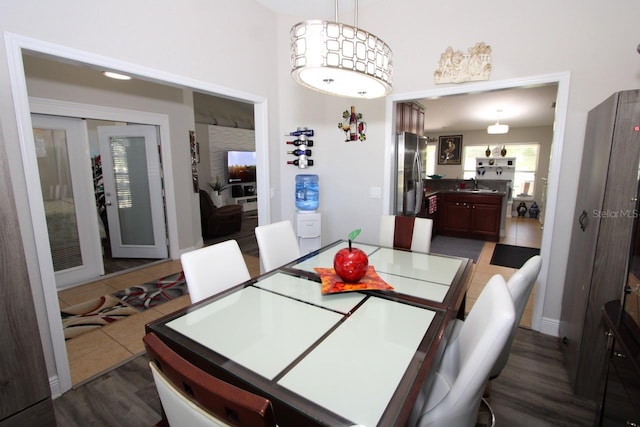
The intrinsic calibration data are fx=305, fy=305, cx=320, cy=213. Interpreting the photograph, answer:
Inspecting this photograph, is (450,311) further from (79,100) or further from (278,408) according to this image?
(79,100)

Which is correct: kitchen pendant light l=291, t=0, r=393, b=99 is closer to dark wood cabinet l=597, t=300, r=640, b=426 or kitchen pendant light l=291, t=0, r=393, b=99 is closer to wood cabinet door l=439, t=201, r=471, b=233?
dark wood cabinet l=597, t=300, r=640, b=426

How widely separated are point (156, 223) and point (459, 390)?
442 cm

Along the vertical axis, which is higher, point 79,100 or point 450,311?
point 79,100

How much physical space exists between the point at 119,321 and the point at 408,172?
3.43 metres

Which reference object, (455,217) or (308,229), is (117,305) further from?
(455,217)

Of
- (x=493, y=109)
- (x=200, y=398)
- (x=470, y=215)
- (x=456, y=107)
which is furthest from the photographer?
(x=493, y=109)

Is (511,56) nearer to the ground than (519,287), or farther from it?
farther from it

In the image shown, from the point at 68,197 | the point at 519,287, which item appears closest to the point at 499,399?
the point at 519,287

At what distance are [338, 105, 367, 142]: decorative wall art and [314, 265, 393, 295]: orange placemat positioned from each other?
6.35ft

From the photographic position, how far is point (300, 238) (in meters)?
3.50

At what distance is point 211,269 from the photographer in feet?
5.78

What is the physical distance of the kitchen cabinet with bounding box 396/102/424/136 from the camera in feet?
12.2

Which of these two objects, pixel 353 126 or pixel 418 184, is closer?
pixel 353 126

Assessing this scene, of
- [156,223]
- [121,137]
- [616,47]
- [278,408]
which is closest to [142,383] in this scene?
[278,408]
